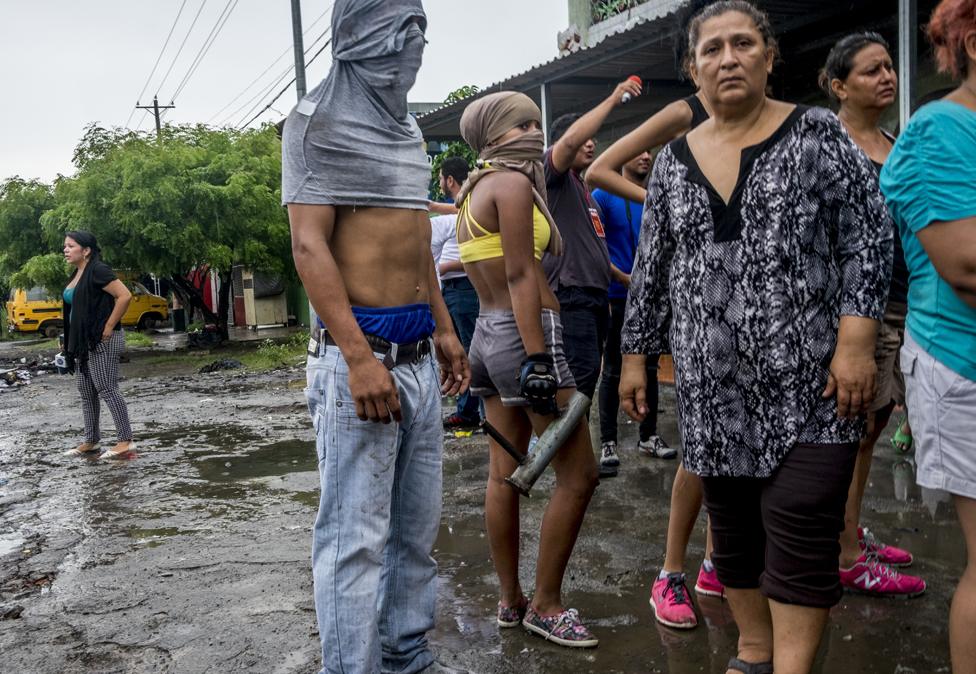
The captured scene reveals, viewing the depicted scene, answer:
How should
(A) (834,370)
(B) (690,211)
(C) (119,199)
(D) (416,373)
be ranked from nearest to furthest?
(A) (834,370) → (B) (690,211) → (D) (416,373) → (C) (119,199)

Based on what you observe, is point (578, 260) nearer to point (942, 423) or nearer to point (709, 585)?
point (709, 585)

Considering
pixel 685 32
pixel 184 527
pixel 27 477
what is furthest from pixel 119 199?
pixel 685 32

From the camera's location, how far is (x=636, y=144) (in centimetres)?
337

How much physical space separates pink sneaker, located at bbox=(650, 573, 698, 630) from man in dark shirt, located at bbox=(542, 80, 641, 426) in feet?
2.75

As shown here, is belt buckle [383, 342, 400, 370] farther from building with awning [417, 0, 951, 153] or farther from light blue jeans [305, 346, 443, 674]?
building with awning [417, 0, 951, 153]

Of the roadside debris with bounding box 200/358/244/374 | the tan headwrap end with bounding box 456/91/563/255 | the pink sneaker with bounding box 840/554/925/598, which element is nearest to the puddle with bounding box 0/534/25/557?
the tan headwrap end with bounding box 456/91/563/255

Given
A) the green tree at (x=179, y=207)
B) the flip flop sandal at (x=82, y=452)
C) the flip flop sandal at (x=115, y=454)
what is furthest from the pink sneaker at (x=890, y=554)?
the green tree at (x=179, y=207)

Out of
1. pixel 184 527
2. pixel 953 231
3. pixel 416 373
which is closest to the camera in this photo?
pixel 953 231

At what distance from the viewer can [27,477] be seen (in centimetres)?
699

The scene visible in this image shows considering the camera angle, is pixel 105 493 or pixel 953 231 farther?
pixel 105 493

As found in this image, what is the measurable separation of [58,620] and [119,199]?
52.1 feet

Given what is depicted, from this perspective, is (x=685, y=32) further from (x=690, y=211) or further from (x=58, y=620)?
(x=58, y=620)

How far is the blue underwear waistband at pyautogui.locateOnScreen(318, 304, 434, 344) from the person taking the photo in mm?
2529

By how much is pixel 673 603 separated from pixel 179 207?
1719 centimetres
